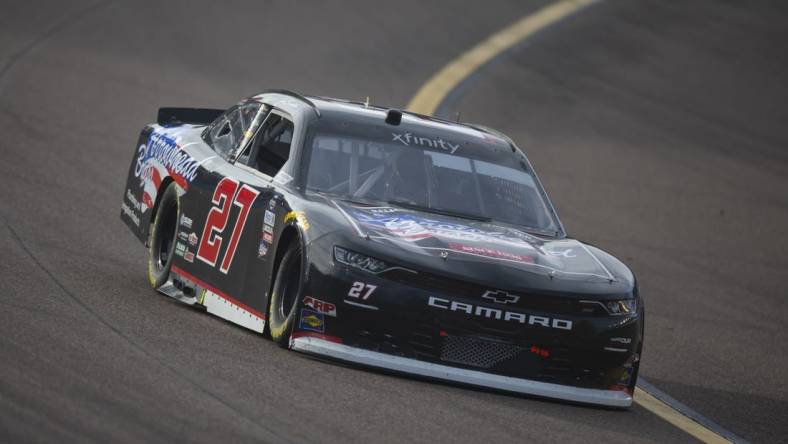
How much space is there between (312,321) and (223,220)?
167 centimetres

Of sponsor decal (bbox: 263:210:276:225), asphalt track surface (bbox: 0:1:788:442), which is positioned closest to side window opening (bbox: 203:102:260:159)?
asphalt track surface (bbox: 0:1:788:442)

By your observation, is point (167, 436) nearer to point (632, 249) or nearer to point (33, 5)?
point (632, 249)

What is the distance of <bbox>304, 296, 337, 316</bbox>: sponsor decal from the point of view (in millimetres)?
7613

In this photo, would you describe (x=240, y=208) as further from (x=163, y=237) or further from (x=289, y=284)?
(x=163, y=237)

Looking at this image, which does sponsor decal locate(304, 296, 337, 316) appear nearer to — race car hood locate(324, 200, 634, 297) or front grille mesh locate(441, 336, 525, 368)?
race car hood locate(324, 200, 634, 297)

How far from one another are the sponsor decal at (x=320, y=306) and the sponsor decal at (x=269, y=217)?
878mm

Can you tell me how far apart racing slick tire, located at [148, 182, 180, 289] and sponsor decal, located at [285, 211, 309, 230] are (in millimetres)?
1965

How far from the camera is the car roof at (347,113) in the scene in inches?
372

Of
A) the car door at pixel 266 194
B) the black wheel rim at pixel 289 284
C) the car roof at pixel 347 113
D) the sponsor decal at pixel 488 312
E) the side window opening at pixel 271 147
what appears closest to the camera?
the sponsor decal at pixel 488 312

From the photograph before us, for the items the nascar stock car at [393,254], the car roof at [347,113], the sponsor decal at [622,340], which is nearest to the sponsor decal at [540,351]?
the nascar stock car at [393,254]

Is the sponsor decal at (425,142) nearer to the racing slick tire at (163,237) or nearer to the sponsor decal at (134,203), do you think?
the racing slick tire at (163,237)

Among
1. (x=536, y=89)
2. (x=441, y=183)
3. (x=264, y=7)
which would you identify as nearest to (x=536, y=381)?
(x=441, y=183)

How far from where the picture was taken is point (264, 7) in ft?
91.8

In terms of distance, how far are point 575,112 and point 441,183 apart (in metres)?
13.8
